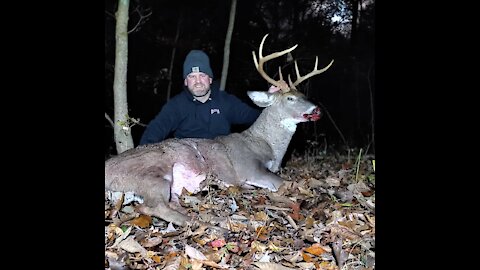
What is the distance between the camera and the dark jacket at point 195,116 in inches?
206

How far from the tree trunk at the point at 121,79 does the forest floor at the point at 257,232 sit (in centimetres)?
206

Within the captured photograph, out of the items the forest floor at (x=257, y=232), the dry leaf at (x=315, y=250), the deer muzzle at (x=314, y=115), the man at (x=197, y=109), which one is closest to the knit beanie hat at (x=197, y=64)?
the man at (x=197, y=109)

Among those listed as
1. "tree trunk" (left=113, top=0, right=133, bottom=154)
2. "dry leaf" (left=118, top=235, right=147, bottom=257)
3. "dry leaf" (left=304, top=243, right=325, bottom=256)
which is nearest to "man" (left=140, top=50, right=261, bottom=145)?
"tree trunk" (left=113, top=0, right=133, bottom=154)

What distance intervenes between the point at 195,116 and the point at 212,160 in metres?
1.05

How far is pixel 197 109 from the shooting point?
536 cm

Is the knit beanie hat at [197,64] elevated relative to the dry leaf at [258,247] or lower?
elevated

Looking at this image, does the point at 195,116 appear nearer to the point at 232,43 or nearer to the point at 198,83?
the point at 198,83

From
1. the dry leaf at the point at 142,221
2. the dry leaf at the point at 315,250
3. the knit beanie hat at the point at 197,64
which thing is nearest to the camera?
the dry leaf at the point at 315,250

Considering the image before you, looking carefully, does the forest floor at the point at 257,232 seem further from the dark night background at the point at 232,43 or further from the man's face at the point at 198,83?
the dark night background at the point at 232,43

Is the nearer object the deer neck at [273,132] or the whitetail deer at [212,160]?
the whitetail deer at [212,160]
